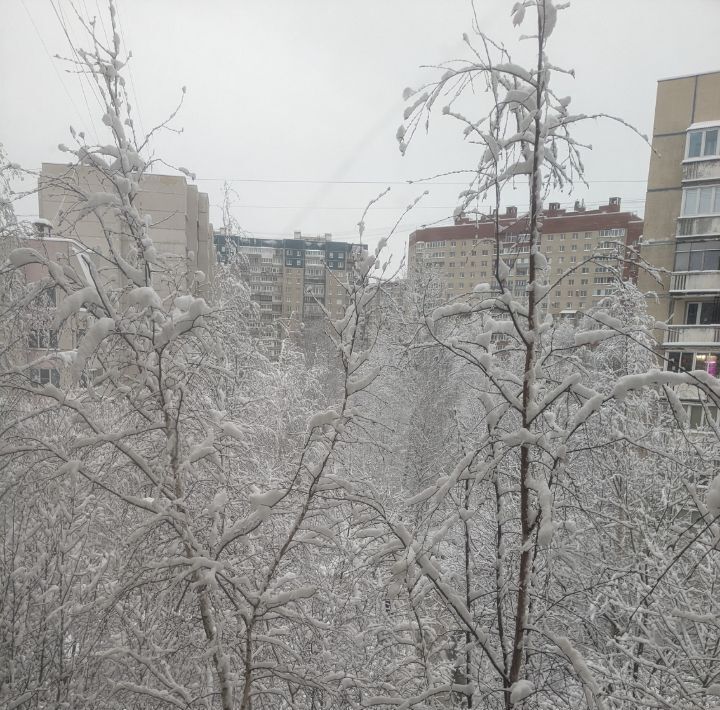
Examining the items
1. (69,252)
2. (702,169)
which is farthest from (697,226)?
(69,252)

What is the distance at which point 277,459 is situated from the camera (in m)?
4.74

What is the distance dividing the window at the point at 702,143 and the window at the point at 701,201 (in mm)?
550

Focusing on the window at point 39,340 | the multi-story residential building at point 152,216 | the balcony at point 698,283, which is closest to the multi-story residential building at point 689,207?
the balcony at point 698,283

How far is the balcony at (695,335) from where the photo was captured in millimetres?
8070

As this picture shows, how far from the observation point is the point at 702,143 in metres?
8.50

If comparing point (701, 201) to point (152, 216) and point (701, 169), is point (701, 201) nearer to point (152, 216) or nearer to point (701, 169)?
point (701, 169)

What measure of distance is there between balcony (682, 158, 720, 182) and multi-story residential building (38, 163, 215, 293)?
8033 millimetres

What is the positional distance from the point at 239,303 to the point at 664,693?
7.10m

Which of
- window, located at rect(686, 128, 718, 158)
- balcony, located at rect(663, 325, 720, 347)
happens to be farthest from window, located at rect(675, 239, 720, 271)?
Answer: window, located at rect(686, 128, 718, 158)

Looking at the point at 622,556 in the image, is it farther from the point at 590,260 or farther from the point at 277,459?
the point at 590,260

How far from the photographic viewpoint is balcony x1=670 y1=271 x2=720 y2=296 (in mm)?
8352

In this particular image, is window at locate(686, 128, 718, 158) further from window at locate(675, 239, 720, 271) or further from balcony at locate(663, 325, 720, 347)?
balcony at locate(663, 325, 720, 347)

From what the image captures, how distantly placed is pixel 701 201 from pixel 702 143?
3.02 ft

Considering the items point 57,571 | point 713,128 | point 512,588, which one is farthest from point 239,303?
point 713,128
